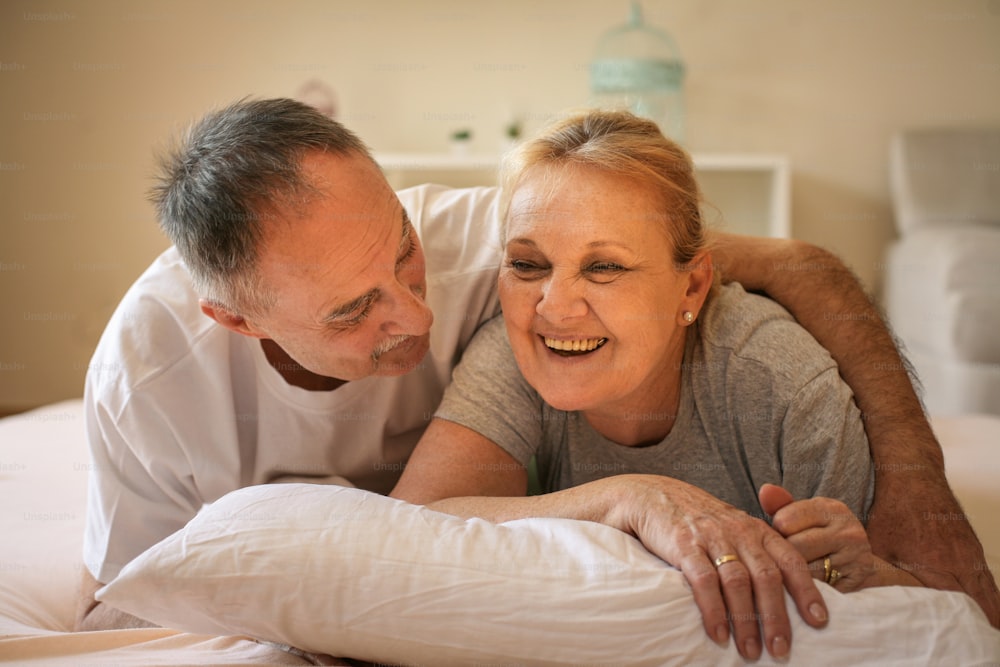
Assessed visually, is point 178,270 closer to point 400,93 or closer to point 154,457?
point 154,457

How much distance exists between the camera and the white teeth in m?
1.37

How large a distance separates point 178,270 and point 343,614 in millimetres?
883

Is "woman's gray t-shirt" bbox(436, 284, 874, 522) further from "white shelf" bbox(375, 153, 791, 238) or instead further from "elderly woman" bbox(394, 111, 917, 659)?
"white shelf" bbox(375, 153, 791, 238)

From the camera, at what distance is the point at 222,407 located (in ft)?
5.13

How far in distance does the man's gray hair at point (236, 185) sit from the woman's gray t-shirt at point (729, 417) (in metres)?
0.37

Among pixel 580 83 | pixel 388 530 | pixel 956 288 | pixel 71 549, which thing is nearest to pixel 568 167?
pixel 388 530

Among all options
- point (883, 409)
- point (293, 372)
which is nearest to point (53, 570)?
point (293, 372)

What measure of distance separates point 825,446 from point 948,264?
2160mm

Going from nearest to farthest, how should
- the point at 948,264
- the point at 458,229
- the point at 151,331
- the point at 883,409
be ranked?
the point at 883,409, the point at 151,331, the point at 458,229, the point at 948,264

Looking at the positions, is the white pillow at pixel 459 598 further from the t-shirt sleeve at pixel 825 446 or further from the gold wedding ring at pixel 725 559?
the t-shirt sleeve at pixel 825 446

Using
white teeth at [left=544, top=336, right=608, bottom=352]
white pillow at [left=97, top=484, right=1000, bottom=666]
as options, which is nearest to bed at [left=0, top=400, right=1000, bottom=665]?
white pillow at [left=97, top=484, right=1000, bottom=666]

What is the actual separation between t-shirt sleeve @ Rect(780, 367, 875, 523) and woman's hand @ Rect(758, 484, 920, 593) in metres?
0.22

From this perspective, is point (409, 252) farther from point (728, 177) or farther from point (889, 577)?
point (728, 177)

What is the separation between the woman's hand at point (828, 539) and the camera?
41.7 inches
